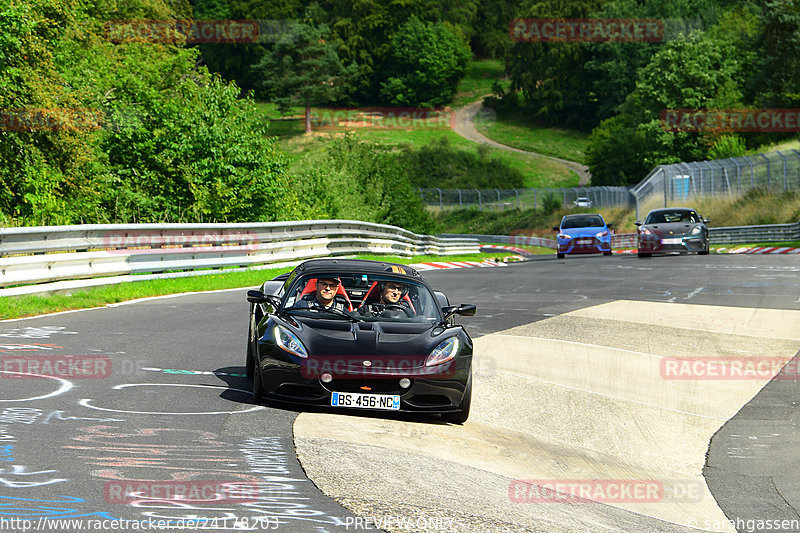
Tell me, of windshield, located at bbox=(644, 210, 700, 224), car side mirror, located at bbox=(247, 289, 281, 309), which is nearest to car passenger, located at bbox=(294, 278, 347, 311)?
car side mirror, located at bbox=(247, 289, 281, 309)

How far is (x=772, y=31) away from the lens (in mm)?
75750

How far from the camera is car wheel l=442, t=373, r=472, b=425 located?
8289 mm

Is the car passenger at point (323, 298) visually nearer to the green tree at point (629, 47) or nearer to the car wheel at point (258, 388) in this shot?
the car wheel at point (258, 388)

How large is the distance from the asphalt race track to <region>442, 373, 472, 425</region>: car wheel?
0.37 ft

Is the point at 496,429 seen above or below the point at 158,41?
below

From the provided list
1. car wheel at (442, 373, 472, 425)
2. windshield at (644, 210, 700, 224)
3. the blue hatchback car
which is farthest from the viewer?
the blue hatchback car

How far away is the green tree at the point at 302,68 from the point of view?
121000mm

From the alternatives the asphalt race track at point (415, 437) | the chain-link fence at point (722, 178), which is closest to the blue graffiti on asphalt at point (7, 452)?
the asphalt race track at point (415, 437)

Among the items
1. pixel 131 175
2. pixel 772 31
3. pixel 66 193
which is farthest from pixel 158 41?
pixel 772 31

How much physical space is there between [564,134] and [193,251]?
107 m

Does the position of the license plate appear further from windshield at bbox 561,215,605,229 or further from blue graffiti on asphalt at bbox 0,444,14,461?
windshield at bbox 561,215,605,229

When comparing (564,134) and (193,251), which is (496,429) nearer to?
(193,251)

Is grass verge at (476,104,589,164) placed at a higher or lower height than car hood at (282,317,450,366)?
higher

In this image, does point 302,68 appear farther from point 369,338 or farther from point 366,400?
point 366,400
